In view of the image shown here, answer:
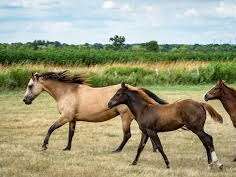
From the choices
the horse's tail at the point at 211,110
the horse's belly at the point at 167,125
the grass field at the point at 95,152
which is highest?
the horse's tail at the point at 211,110

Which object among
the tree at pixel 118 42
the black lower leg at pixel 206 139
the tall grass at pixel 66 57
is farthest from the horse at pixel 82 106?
the tree at pixel 118 42

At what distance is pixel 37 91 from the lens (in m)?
13.6

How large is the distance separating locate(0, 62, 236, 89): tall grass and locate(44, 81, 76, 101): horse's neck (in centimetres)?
1437

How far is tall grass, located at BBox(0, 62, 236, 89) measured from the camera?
2811cm

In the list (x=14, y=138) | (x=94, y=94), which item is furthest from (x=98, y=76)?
(x=94, y=94)

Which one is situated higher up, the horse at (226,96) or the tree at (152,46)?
the horse at (226,96)

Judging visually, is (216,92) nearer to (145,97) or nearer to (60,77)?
(145,97)

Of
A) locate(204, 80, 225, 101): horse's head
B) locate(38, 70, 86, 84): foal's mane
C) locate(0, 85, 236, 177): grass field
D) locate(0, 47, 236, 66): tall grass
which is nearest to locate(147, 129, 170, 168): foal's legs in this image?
locate(0, 85, 236, 177): grass field

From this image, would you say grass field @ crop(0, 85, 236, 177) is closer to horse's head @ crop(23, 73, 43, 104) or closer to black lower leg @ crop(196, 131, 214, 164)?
black lower leg @ crop(196, 131, 214, 164)

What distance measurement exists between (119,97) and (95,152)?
6.97 ft

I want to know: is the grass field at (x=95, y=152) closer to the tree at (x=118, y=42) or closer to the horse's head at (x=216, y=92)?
the horse's head at (x=216, y=92)

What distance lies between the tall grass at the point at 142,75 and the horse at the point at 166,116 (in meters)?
16.7

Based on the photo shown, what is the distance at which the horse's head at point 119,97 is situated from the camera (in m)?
11.3

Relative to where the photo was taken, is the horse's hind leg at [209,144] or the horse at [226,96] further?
the horse at [226,96]
